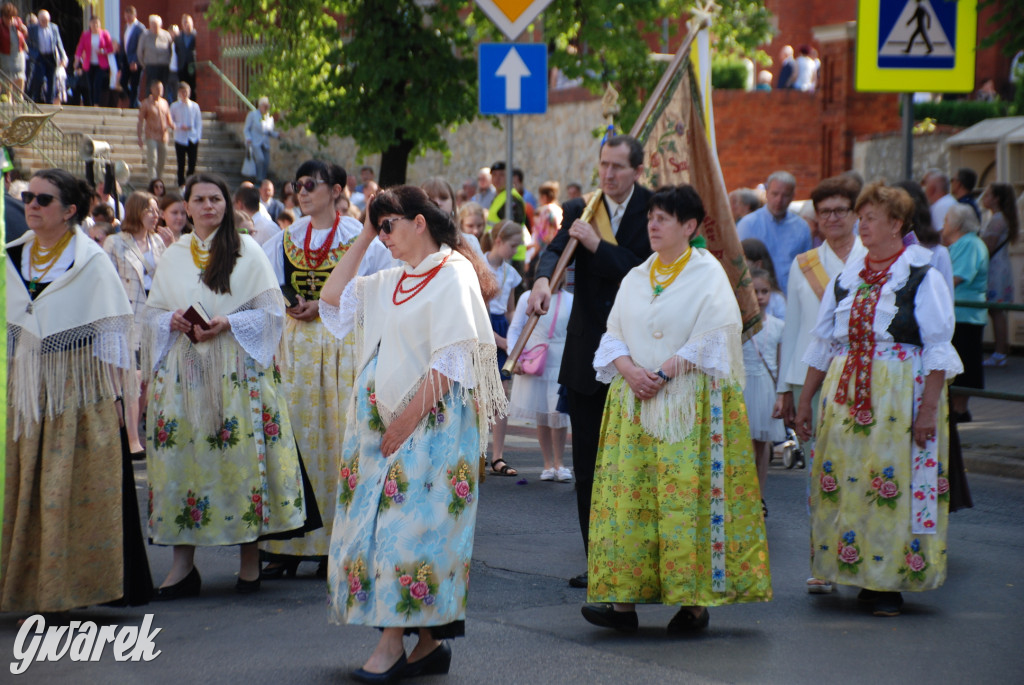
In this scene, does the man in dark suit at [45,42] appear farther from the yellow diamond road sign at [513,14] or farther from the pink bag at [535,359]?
the pink bag at [535,359]

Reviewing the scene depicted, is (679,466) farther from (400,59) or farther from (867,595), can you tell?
(400,59)

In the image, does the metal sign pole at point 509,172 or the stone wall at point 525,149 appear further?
the stone wall at point 525,149

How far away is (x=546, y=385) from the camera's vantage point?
32.1 feet

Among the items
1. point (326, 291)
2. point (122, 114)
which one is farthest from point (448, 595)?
point (122, 114)

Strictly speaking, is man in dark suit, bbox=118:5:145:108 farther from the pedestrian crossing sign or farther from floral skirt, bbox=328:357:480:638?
floral skirt, bbox=328:357:480:638

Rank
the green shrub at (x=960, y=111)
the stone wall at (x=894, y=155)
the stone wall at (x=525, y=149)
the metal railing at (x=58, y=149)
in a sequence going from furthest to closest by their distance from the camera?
the green shrub at (x=960, y=111)
the stone wall at (x=525, y=149)
the metal railing at (x=58, y=149)
the stone wall at (x=894, y=155)

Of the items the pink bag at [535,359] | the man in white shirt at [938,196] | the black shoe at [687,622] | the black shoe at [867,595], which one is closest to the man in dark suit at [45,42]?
the pink bag at [535,359]

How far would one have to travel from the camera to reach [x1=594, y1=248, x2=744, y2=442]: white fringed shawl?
581cm

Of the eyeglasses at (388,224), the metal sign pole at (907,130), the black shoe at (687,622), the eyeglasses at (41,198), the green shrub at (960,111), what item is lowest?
the black shoe at (687,622)

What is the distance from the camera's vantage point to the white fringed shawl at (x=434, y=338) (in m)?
5.16

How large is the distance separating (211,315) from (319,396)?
31.0 inches

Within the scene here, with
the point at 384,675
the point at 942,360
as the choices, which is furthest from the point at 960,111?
the point at 384,675

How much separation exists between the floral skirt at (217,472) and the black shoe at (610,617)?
1.63m

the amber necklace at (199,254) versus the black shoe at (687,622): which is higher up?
the amber necklace at (199,254)
